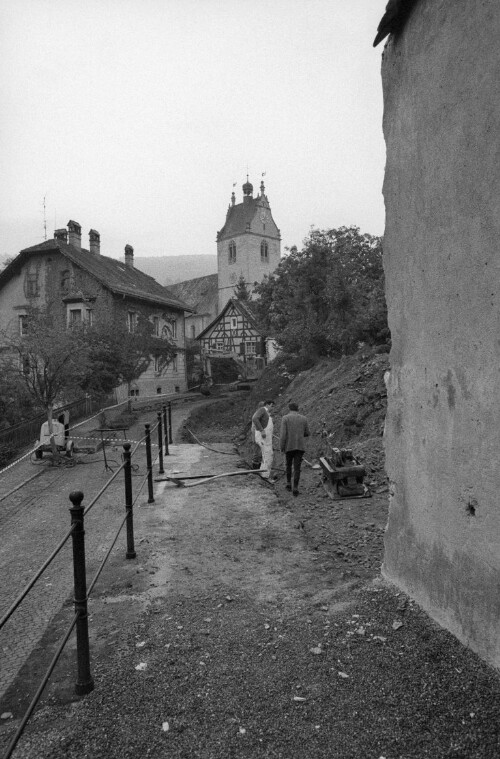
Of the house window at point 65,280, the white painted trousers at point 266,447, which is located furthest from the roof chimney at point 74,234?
the white painted trousers at point 266,447

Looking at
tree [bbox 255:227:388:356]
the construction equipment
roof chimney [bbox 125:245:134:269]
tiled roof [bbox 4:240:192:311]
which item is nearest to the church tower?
roof chimney [bbox 125:245:134:269]

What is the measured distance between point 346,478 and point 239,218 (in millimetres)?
73229

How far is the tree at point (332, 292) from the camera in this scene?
21.5 m

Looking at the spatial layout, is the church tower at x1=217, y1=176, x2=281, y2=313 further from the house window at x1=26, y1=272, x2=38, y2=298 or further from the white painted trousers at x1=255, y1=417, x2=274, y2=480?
the white painted trousers at x1=255, y1=417, x2=274, y2=480

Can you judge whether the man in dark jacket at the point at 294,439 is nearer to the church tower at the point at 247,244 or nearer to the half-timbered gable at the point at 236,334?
the half-timbered gable at the point at 236,334

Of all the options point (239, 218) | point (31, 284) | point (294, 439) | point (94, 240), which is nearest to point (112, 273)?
point (94, 240)

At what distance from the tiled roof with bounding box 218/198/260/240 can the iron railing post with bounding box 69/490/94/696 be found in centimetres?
7438

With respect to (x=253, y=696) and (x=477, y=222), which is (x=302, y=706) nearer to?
(x=253, y=696)

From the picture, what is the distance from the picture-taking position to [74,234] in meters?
34.2

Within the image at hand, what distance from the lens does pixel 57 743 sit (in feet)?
9.15

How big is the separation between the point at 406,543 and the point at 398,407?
1058 millimetres

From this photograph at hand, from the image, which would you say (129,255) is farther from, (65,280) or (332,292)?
(332,292)

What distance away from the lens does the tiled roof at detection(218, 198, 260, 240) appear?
75.3m

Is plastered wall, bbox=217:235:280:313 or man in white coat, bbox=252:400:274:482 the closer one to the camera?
man in white coat, bbox=252:400:274:482
